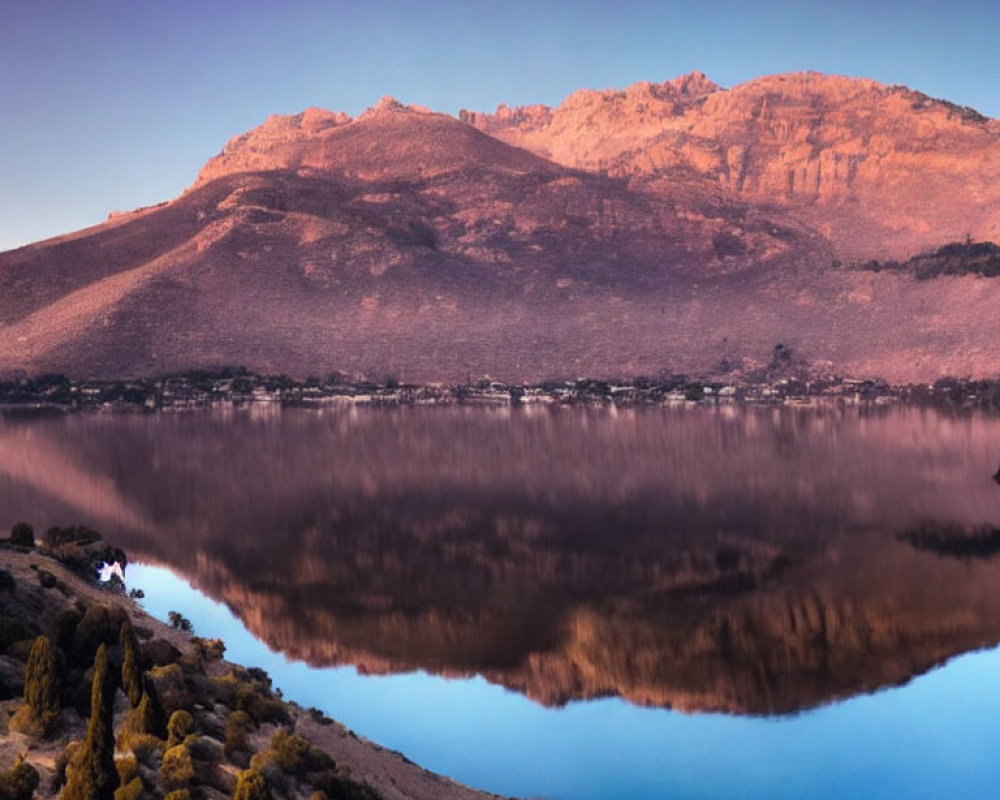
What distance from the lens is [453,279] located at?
108 meters

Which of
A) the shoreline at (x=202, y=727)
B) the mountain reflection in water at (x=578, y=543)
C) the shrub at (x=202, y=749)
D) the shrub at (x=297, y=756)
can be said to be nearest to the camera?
the shoreline at (x=202, y=727)

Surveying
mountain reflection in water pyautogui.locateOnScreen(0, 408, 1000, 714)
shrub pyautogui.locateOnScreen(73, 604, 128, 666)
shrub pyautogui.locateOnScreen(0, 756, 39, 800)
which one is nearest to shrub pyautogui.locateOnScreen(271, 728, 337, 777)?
shrub pyautogui.locateOnScreen(0, 756, 39, 800)

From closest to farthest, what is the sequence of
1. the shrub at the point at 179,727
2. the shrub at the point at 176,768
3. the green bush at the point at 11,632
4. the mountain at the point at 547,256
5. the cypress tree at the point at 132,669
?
the shrub at the point at 176,768 < the shrub at the point at 179,727 < the cypress tree at the point at 132,669 < the green bush at the point at 11,632 < the mountain at the point at 547,256

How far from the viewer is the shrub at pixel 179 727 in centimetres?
1204

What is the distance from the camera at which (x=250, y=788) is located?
34.7 feet

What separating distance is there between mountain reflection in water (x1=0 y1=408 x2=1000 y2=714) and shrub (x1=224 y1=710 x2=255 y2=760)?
646 centimetres

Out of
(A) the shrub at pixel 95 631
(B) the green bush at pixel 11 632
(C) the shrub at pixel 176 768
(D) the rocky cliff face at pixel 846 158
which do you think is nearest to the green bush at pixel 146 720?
(C) the shrub at pixel 176 768

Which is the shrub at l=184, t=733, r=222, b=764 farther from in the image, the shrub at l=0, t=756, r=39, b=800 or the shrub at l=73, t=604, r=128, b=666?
the shrub at l=73, t=604, r=128, b=666

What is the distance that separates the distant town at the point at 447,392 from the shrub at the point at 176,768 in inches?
2645

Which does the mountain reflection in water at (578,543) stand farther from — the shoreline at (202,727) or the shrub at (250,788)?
the shrub at (250,788)

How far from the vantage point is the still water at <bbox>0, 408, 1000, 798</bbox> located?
1662cm

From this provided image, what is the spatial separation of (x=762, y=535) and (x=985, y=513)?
8614 millimetres

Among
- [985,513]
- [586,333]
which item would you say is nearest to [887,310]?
[586,333]

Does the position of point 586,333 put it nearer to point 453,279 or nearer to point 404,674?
point 453,279
